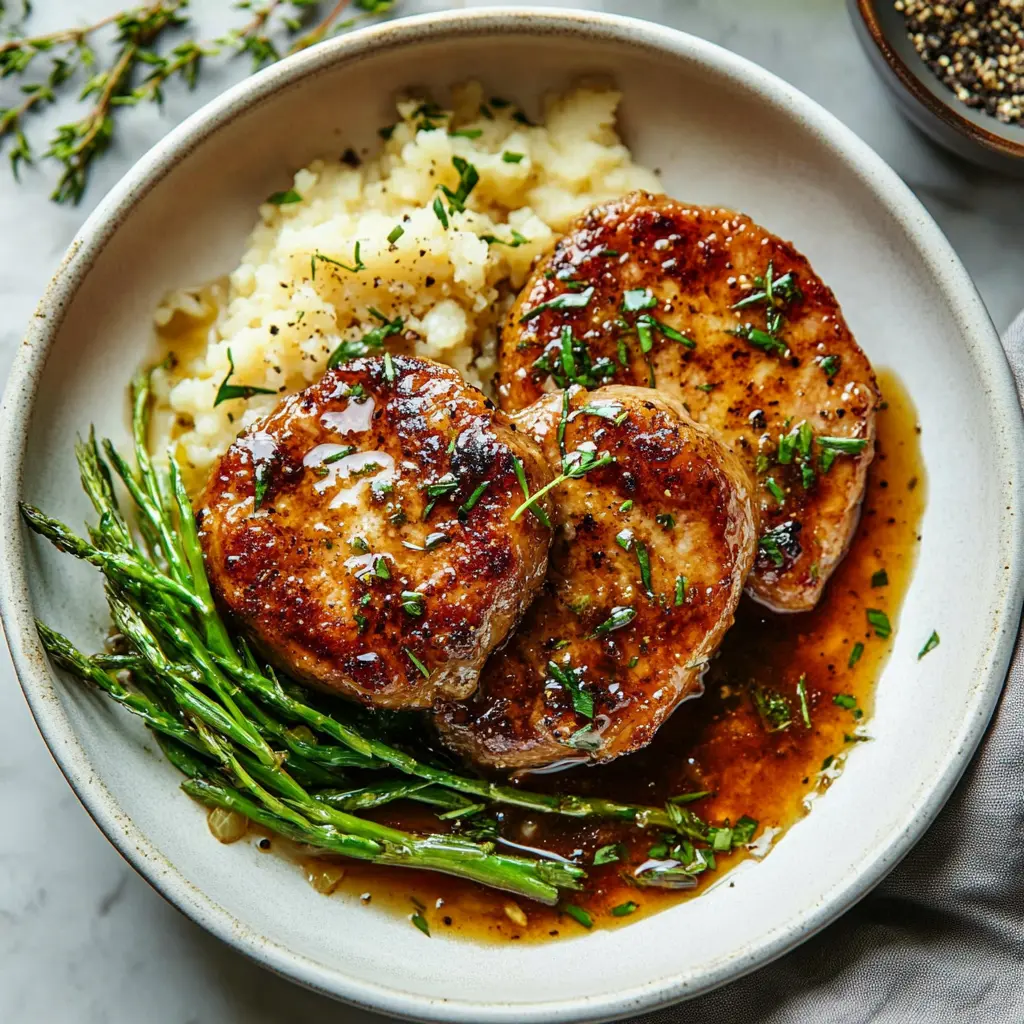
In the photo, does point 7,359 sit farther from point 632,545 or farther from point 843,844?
point 843,844

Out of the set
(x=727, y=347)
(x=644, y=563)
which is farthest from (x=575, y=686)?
(x=727, y=347)

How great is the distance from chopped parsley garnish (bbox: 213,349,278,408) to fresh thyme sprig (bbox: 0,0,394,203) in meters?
1.41

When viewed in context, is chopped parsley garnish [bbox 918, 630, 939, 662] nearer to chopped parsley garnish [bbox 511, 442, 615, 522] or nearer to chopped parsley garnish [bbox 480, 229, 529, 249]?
chopped parsley garnish [bbox 511, 442, 615, 522]

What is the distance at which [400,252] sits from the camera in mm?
4320

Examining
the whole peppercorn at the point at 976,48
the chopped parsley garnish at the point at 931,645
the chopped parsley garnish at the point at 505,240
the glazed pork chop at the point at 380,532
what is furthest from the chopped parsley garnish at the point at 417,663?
the whole peppercorn at the point at 976,48

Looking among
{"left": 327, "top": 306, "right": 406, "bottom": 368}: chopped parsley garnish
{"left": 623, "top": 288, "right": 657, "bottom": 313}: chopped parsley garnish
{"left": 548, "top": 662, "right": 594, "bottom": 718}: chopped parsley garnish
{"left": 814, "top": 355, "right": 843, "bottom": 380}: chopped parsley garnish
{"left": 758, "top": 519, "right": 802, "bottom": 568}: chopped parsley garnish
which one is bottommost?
{"left": 758, "top": 519, "right": 802, "bottom": 568}: chopped parsley garnish

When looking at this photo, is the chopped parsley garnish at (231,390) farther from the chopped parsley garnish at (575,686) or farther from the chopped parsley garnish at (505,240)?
the chopped parsley garnish at (575,686)

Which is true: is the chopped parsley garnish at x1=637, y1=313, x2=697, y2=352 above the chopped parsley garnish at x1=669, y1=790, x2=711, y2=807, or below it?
above

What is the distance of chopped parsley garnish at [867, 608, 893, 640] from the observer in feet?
15.2

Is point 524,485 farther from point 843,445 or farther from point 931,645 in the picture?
point 931,645

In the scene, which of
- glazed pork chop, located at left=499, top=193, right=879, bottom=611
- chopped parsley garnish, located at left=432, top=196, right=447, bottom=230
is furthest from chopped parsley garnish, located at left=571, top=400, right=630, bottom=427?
chopped parsley garnish, located at left=432, top=196, right=447, bottom=230

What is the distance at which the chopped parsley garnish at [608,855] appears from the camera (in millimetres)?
4398

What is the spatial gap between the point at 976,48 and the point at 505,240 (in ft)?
7.90

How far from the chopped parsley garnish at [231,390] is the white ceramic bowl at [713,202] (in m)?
0.58
